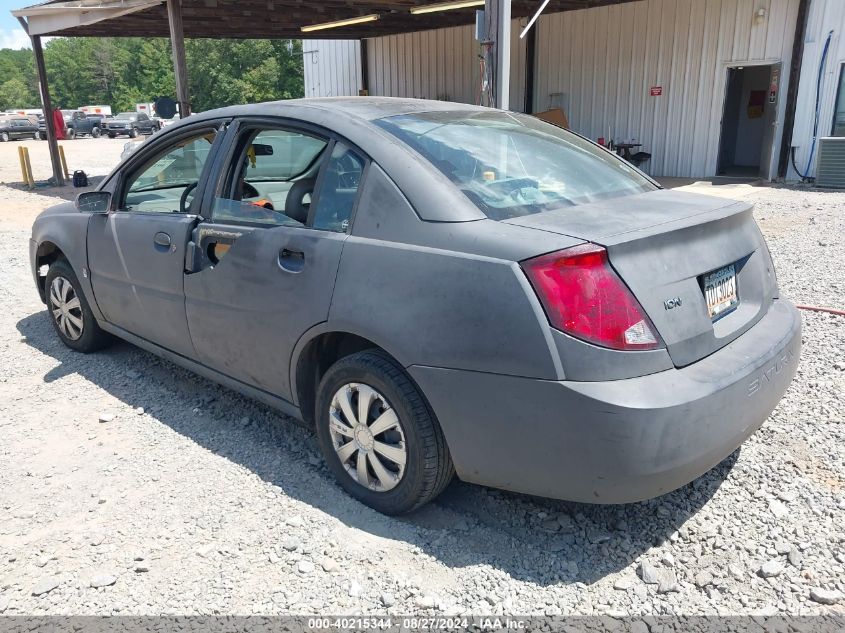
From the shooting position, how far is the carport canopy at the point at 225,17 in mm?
13248

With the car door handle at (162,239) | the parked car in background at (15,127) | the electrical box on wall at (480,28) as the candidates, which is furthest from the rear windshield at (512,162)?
the parked car in background at (15,127)

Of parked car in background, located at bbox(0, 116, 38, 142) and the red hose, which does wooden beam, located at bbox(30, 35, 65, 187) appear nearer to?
the red hose

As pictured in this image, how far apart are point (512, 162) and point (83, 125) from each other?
49699 mm

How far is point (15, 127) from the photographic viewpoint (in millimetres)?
41469

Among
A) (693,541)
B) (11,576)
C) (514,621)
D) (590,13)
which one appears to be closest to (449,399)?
(514,621)

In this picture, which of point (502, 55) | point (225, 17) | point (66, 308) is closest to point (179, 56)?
point (225, 17)

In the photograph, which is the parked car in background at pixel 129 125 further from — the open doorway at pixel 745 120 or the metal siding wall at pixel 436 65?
the open doorway at pixel 745 120

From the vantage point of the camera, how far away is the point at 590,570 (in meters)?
2.53

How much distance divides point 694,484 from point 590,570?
2.62 ft

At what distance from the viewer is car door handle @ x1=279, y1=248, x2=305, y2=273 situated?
2.94 meters

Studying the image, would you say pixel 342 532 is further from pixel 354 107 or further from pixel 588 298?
→ pixel 354 107

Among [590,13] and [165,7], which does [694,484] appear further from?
[590,13]

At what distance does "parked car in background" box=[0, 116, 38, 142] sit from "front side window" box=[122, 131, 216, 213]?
44828 millimetres

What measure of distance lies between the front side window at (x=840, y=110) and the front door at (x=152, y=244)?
1340 cm
